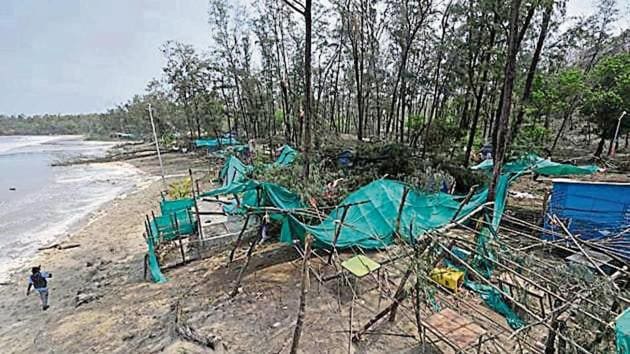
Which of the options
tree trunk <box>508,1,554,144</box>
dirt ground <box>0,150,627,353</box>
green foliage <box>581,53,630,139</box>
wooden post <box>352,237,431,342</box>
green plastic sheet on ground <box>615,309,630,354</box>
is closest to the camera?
green plastic sheet on ground <box>615,309,630,354</box>

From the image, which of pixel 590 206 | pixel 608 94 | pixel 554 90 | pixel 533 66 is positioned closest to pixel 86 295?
pixel 590 206

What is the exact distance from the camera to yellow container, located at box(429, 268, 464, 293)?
4.94m

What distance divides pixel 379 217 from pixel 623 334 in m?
3.90

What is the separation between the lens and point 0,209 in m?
14.3

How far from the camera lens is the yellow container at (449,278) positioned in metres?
4.94

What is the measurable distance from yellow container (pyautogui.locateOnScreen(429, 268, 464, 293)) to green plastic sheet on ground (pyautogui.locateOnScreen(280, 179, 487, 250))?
661 millimetres

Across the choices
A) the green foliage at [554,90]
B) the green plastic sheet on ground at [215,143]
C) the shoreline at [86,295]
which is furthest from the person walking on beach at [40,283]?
the green plastic sheet on ground at [215,143]

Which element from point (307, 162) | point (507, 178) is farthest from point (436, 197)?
point (307, 162)

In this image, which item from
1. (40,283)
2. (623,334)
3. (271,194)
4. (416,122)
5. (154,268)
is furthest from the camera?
(416,122)

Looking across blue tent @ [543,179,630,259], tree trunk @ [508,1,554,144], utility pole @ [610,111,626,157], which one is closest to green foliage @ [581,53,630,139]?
utility pole @ [610,111,626,157]

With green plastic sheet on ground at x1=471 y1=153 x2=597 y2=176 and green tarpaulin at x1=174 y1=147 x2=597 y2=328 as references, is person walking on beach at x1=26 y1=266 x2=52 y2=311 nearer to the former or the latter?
green tarpaulin at x1=174 y1=147 x2=597 y2=328

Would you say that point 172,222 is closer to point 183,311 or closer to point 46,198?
point 183,311

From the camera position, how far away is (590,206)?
6.92 m

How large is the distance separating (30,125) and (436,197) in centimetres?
8163
